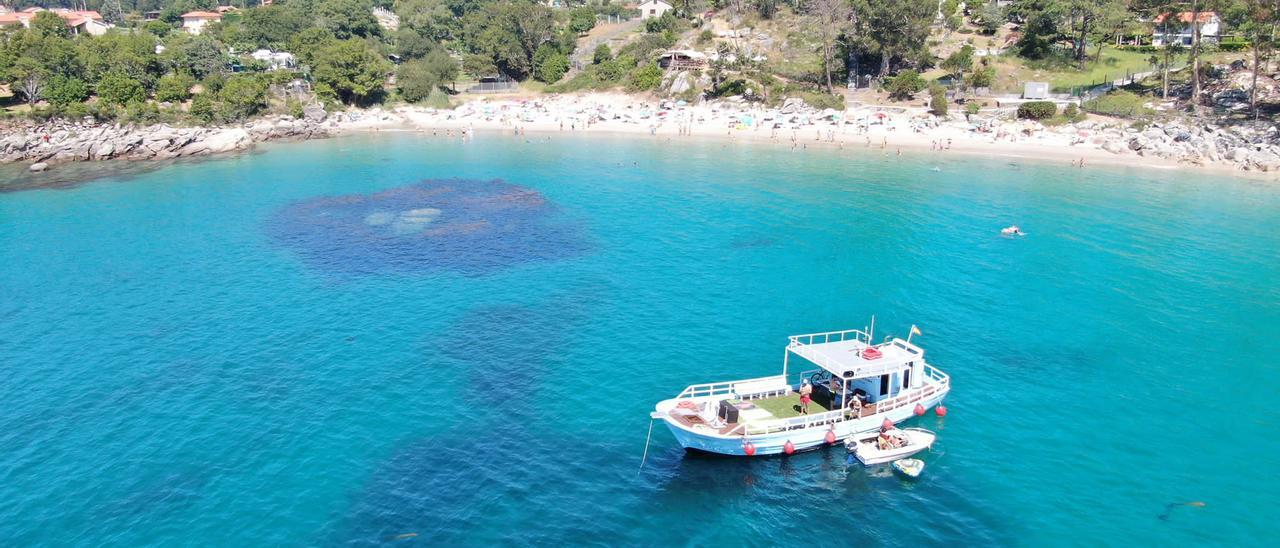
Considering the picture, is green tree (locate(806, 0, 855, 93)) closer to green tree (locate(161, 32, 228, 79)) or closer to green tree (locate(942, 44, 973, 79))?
green tree (locate(942, 44, 973, 79))

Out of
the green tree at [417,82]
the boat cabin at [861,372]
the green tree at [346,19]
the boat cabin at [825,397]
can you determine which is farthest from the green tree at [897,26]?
the green tree at [346,19]

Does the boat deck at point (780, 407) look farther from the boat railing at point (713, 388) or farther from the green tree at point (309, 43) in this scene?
the green tree at point (309, 43)

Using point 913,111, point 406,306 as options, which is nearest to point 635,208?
point 406,306

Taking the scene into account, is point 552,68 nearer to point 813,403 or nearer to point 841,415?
point 813,403

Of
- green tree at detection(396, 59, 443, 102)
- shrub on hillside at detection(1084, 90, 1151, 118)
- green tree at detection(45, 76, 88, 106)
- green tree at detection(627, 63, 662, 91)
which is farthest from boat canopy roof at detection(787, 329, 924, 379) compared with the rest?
green tree at detection(45, 76, 88, 106)

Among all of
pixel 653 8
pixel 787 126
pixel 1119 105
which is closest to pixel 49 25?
pixel 653 8

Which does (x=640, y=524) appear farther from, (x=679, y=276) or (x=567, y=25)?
(x=567, y=25)
